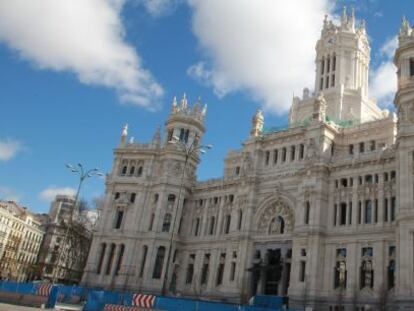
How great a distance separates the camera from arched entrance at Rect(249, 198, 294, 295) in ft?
196

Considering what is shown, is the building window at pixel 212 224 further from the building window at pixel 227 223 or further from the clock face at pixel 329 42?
the clock face at pixel 329 42

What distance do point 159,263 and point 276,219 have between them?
767 inches

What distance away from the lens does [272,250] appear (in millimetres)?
61594

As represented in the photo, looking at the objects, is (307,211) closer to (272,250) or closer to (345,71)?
(272,250)

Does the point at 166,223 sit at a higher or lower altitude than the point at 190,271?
higher

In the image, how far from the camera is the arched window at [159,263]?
69688 mm

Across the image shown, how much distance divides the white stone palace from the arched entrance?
0.48 feet

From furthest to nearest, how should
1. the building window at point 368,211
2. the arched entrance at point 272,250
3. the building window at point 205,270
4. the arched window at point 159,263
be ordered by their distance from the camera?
the arched window at point 159,263 → the building window at point 205,270 → the arched entrance at point 272,250 → the building window at point 368,211

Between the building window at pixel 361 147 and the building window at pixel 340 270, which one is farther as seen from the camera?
the building window at pixel 361 147

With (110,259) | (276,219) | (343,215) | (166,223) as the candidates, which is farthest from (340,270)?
(110,259)

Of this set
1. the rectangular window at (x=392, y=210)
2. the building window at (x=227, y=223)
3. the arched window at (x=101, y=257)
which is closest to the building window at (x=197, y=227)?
the building window at (x=227, y=223)

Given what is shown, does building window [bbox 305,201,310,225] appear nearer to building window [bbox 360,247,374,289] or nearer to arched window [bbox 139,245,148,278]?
building window [bbox 360,247,374,289]

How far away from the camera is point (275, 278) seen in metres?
60.3

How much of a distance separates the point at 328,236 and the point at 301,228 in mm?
3290
